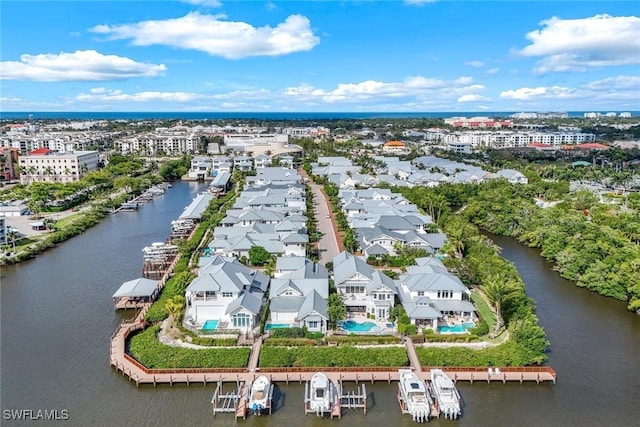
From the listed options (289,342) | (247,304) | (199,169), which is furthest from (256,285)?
(199,169)

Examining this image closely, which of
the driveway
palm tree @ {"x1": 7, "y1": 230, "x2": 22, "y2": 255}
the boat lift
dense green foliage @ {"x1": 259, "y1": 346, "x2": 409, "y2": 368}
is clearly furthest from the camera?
palm tree @ {"x1": 7, "y1": 230, "x2": 22, "y2": 255}

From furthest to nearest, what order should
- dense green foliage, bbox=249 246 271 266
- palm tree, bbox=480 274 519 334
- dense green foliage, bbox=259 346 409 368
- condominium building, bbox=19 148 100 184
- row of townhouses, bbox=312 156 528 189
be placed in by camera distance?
1. condominium building, bbox=19 148 100 184
2. row of townhouses, bbox=312 156 528 189
3. dense green foliage, bbox=249 246 271 266
4. palm tree, bbox=480 274 519 334
5. dense green foliage, bbox=259 346 409 368

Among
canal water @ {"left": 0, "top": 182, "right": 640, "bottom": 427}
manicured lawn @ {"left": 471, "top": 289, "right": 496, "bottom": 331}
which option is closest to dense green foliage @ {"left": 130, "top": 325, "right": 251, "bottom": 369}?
canal water @ {"left": 0, "top": 182, "right": 640, "bottom": 427}

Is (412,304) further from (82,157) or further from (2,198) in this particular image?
(82,157)

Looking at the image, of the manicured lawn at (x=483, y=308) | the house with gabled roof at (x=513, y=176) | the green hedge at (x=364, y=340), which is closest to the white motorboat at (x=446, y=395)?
the green hedge at (x=364, y=340)

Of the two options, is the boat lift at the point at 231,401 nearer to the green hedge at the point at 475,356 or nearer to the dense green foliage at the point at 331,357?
the dense green foliage at the point at 331,357

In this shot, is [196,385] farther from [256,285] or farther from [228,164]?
[228,164]

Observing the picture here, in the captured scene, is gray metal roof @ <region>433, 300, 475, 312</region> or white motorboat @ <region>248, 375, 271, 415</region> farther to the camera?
gray metal roof @ <region>433, 300, 475, 312</region>

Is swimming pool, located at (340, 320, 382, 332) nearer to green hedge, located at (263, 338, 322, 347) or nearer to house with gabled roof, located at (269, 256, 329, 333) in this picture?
house with gabled roof, located at (269, 256, 329, 333)
